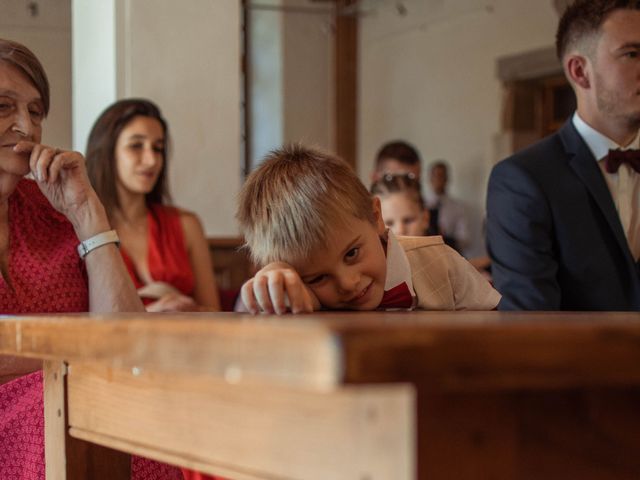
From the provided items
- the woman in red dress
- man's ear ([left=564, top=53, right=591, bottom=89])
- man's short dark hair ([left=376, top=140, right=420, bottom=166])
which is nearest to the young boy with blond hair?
man's ear ([left=564, top=53, right=591, bottom=89])

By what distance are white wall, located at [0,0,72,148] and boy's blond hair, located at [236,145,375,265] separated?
2.51 metres

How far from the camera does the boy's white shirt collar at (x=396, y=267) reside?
72.3 inches

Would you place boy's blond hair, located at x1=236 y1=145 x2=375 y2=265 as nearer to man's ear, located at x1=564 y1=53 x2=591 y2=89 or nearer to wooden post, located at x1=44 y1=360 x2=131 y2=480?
wooden post, located at x1=44 y1=360 x2=131 y2=480

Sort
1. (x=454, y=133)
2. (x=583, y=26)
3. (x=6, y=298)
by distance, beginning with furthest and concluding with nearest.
Answer: (x=454, y=133) → (x=583, y=26) → (x=6, y=298)

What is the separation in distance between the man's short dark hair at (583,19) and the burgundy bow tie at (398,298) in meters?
1.56

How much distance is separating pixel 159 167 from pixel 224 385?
314cm

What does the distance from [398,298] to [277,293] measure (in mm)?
434

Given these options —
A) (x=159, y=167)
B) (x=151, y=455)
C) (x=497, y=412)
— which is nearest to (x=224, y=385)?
(x=151, y=455)

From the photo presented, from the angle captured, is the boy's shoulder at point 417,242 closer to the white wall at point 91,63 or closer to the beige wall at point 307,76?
the white wall at point 91,63

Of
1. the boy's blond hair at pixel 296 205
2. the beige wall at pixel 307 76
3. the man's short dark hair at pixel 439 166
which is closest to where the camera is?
the boy's blond hair at pixel 296 205

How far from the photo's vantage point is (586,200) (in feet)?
9.12

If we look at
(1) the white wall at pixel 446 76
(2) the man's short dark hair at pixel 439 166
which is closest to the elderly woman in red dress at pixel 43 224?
(1) the white wall at pixel 446 76

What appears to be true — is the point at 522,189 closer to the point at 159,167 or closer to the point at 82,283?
the point at 82,283

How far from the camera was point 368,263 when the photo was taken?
66.5 inches
